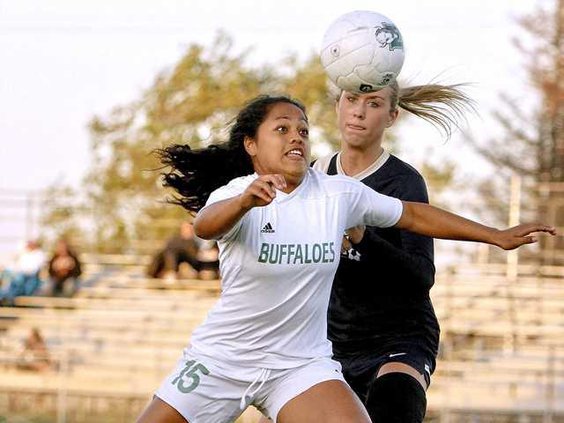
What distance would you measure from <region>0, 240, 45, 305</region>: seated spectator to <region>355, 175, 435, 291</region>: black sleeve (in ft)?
41.8

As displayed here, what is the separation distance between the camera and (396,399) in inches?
223

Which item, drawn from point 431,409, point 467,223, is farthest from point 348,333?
point 431,409

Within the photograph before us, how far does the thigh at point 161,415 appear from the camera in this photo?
17.2 feet

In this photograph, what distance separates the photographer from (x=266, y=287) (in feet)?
17.2

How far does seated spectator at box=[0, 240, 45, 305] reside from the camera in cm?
1833

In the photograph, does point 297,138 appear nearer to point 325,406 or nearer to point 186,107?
point 325,406

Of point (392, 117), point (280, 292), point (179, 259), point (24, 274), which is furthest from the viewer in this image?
point (24, 274)

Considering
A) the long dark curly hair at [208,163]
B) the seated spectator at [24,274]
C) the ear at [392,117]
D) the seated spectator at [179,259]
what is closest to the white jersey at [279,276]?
the long dark curly hair at [208,163]

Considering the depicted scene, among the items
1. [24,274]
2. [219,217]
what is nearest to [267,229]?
[219,217]

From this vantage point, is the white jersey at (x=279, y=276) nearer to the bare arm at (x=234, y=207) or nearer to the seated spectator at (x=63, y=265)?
the bare arm at (x=234, y=207)

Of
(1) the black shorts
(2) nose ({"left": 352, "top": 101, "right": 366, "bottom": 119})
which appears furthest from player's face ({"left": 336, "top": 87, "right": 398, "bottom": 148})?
(1) the black shorts

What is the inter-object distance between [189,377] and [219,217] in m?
0.73

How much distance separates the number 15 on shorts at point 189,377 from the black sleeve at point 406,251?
2.80 feet

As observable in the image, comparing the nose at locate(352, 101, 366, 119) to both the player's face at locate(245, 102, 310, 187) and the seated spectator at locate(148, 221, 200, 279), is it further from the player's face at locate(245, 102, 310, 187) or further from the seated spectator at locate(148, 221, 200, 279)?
the seated spectator at locate(148, 221, 200, 279)
